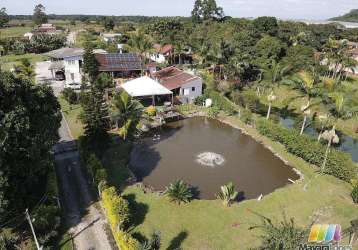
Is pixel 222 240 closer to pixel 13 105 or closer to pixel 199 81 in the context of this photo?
pixel 13 105

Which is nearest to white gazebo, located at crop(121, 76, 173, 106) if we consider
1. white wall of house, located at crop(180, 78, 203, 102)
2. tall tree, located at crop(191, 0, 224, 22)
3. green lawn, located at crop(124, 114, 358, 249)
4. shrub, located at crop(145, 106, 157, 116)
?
shrub, located at crop(145, 106, 157, 116)

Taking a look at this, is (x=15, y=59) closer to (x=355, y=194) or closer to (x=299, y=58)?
(x=299, y=58)

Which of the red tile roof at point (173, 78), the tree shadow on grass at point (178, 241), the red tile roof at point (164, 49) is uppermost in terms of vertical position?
the red tile roof at point (164, 49)

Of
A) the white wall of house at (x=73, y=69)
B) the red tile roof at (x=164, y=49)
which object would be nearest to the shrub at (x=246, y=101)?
the white wall of house at (x=73, y=69)

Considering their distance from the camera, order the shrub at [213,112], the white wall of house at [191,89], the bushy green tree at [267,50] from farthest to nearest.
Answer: the bushy green tree at [267,50], the white wall of house at [191,89], the shrub at [213,112]

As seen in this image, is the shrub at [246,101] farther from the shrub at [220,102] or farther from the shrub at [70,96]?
the shrub at [70,96]

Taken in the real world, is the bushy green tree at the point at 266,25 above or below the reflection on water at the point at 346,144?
above
